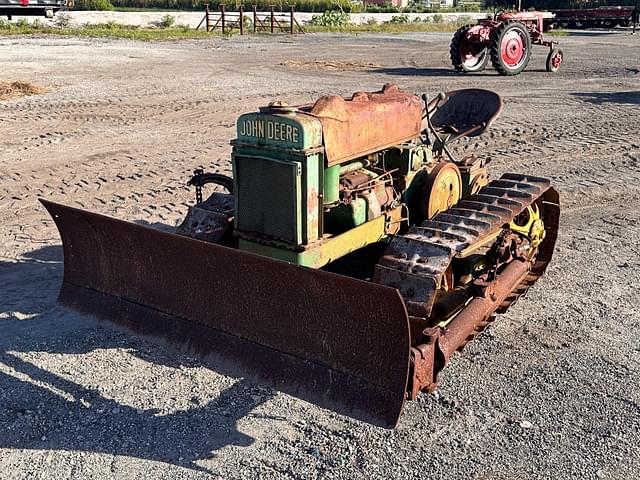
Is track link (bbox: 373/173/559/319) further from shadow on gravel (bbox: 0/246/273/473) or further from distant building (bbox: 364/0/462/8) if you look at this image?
distant building (bbox: 364/0/462/8)

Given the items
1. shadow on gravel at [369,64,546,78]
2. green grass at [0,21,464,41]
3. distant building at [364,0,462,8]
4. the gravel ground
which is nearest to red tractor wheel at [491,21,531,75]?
shadow on gravel at [369,64,546,78]

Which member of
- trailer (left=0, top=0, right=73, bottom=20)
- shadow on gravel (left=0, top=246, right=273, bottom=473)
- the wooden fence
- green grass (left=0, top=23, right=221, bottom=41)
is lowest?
shadow on gravel (left=0, top=246, right=273, bottom=473)

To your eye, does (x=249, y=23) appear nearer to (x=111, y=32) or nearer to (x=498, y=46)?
(x=111, y=32)

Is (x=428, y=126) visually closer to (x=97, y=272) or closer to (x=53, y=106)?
(x=97, y=272)

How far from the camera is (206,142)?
1120 centimetres

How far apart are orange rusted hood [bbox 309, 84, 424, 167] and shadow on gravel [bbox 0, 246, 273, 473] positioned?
5.47 ft

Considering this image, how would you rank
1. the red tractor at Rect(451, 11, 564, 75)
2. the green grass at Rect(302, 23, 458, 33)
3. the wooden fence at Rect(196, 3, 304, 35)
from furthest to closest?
the green grass at Rect(302, 23, 458, 33) < the wooden fence at Rect(196, 3, 304, 35) < the red tractor at Rect(451, 11, 564, 75)

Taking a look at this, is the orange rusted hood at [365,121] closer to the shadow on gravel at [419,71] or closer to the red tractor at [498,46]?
the shadow on gravel at [419,71]

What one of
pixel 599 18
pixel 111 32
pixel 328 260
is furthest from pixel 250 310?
pixel 599 18

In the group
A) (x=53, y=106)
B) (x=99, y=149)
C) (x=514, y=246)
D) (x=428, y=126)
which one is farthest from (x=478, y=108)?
(x=53, y=106)

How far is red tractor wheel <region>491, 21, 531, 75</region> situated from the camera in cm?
1867

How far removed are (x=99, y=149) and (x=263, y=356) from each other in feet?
24.1

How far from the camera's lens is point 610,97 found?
614 inches

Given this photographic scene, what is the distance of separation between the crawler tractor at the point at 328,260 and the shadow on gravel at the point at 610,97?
1050 centimetres
